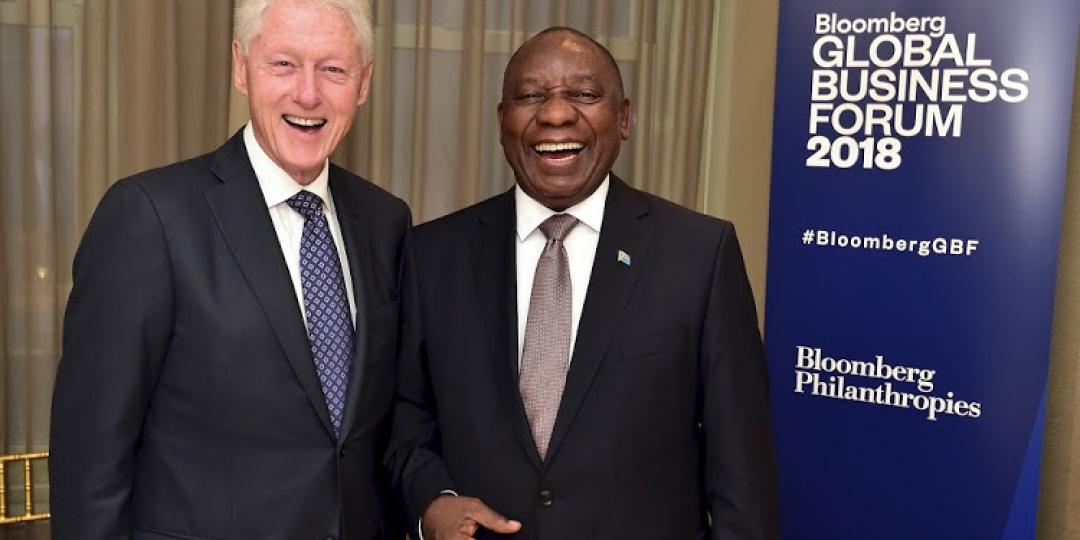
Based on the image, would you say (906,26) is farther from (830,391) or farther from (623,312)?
(623,312)

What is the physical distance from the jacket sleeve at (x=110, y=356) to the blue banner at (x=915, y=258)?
104 inches

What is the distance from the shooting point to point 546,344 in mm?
1857

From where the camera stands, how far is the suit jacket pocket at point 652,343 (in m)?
1.84

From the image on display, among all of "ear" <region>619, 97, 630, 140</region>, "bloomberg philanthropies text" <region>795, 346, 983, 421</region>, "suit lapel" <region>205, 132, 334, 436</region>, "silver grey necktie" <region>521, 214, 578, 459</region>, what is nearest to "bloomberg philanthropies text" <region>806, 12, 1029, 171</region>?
"bloomberg philanthropies text" <region>795, 346, 983, 421</region>

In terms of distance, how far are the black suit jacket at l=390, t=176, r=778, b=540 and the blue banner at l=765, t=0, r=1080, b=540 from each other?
1.87 meters

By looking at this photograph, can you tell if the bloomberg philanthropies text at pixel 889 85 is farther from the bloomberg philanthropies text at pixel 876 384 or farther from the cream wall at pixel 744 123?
the cream wall at pixel 744 123

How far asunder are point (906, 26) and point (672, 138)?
1302 millimetres

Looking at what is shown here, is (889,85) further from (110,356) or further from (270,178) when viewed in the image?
(110,356)

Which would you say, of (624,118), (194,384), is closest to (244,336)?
(194,384)

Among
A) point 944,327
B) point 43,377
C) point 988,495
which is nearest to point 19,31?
point 43,377

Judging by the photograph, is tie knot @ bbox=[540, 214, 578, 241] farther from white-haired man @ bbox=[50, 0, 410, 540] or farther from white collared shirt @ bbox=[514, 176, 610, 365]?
white-haired man @ bbox=[50, 0, 410, 540]

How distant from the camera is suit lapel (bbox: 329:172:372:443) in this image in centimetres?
180

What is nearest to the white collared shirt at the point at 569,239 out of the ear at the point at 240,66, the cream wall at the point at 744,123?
the ear at the point at 240,66

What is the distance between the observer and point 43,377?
12.9ft
